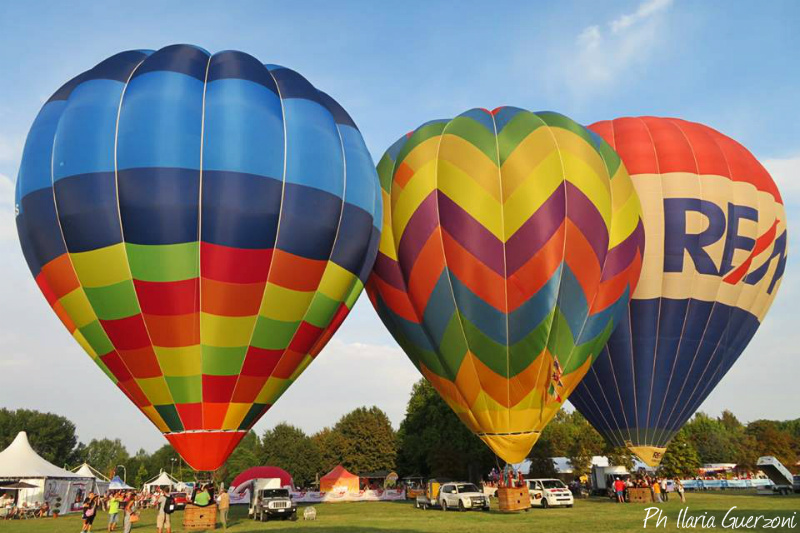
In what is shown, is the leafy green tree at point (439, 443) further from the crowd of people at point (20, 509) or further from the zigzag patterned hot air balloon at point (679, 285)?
the crowd of people at point (20, 509)

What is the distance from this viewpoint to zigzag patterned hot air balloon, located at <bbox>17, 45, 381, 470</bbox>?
45.9 feet

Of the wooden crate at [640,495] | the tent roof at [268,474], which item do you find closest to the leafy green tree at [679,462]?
the wooden crate at [640,495]

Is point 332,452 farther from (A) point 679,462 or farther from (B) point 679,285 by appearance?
(B) point 679,285

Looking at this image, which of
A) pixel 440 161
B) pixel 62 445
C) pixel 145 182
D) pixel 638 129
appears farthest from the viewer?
pixel 62 445

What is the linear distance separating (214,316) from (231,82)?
5854mm

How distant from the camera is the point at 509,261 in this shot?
733 inches

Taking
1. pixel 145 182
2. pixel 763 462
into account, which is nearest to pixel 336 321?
pixel 145 182

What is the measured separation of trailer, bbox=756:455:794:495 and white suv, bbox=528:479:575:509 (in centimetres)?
1391

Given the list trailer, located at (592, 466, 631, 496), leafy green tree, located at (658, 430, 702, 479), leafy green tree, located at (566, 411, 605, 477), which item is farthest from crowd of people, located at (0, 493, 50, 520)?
leafy green tree, located at (658, 430, 702, 479)

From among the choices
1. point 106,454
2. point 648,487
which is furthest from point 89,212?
point 106,454

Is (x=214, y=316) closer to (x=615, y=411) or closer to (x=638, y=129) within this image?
(x=615, y=411)

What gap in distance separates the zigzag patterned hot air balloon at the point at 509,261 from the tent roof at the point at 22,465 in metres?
23.5

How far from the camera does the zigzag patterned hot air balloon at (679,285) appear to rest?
22656 millimetres

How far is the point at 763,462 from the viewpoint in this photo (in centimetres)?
3284
